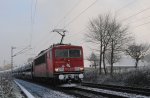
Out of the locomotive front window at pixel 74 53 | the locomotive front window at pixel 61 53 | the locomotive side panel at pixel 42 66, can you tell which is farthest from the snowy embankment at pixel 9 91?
the locomotive front window at pixel 74 53

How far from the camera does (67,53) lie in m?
28.5

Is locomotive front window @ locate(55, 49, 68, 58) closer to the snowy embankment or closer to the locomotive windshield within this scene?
the locomotive windshield

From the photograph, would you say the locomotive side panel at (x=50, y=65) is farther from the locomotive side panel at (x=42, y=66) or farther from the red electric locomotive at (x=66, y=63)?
the locomotive side panel at (x=42, y=66)

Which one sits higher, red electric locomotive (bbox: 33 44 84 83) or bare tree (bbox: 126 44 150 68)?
bare tree (bbox: 126 44 150 68)

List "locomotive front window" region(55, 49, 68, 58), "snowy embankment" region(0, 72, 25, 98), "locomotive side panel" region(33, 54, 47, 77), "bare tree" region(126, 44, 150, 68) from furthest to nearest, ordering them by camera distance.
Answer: "bare tree" region(126, 44, 150, 68)
"locomotive side panel" region(33, 54, 47, 77)
"locomotive front window" region(55, 49, 68, 58)
"snowy embankment" region(0, 72, 25, 98)

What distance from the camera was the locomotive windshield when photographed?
28230 millimetres

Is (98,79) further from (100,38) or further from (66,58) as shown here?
(66,58)

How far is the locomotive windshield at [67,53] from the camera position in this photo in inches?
1111

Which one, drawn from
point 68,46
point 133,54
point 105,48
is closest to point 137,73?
point 68,46

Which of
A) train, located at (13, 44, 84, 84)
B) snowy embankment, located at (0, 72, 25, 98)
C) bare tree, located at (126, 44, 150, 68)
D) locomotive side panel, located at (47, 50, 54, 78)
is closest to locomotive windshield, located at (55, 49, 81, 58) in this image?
train, located at (13, 44, 84, 84)

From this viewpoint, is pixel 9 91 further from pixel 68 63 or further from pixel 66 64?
pixel 68 63

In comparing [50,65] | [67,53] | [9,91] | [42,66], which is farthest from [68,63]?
[9,91]

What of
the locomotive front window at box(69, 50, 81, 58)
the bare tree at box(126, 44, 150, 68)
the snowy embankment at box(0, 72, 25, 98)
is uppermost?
the bare tree at box(126, 44, 150, 68)

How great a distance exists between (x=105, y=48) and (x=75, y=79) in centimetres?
2356
